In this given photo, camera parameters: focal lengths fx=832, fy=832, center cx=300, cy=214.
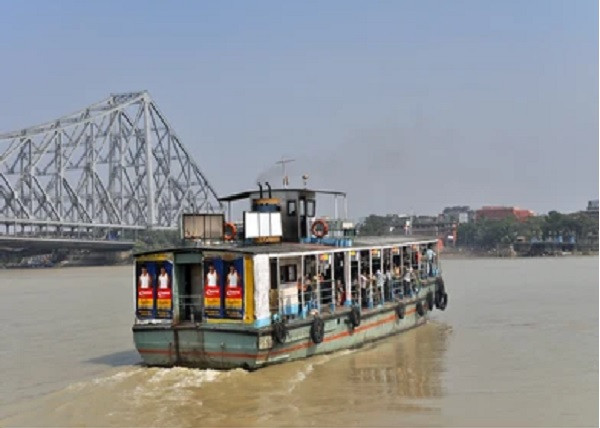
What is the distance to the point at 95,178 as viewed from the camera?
104 meters

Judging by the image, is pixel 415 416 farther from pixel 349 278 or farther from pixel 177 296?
pixel 349 278

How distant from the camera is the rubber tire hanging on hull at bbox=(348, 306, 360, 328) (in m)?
18.5

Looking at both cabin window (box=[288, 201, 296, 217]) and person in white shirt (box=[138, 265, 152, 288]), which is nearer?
person in white shirt (box=[138, 265, 152, 288])

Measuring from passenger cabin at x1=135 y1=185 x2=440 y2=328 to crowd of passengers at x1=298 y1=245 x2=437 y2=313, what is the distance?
28 millimetres

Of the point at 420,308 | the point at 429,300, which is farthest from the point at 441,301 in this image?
the point at 420,308

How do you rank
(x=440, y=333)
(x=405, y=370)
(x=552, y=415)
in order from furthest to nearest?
(x=440, y=333) < (x=405, y=370) < (x=552, y=415)

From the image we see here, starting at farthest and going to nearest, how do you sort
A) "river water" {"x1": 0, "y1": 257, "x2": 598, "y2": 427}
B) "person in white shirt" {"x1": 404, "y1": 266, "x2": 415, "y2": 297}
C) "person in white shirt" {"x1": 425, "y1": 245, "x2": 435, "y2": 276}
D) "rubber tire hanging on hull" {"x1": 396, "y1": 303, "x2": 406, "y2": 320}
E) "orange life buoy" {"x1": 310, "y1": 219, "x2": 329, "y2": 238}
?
1. "person in white shirt" {"x1": 425, "y1": 245, "x2": 435, "y2": 276}
2. "person in white shirt" {"x1": 404, "y1": 266, "x2": 415, "y2": 297}
3. "rubber tire hanging on hull" {"x1": 396, "y1": 303, "x2": 406, "y2": 320}
4. "orange life buoy" {"x1": 310, "y1": 219, "x2": 329, "y2": 238}
5. "river water" {"x1": 0, "y1": 257, "x2": 598, "y2": 427}

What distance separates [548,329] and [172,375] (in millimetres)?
12262

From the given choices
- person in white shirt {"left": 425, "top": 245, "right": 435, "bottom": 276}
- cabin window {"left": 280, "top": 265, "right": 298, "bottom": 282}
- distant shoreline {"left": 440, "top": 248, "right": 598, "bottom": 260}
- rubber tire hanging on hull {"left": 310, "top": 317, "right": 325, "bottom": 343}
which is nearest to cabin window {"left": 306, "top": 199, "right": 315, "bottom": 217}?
cabin window {"left": 280, "top": 265, "right": 298, "bottom": 282}

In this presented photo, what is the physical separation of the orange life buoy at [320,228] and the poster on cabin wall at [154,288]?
15.5 feet

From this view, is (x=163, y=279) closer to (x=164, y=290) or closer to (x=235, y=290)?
(x=164, y=290)

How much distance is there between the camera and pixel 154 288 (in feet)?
53.9

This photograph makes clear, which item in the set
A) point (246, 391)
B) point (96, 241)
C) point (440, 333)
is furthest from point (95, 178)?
point (246, 391)

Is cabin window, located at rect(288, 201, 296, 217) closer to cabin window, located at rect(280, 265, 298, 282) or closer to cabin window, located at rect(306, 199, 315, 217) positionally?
cabin window, located at rect(306, 199, 315, 217)
